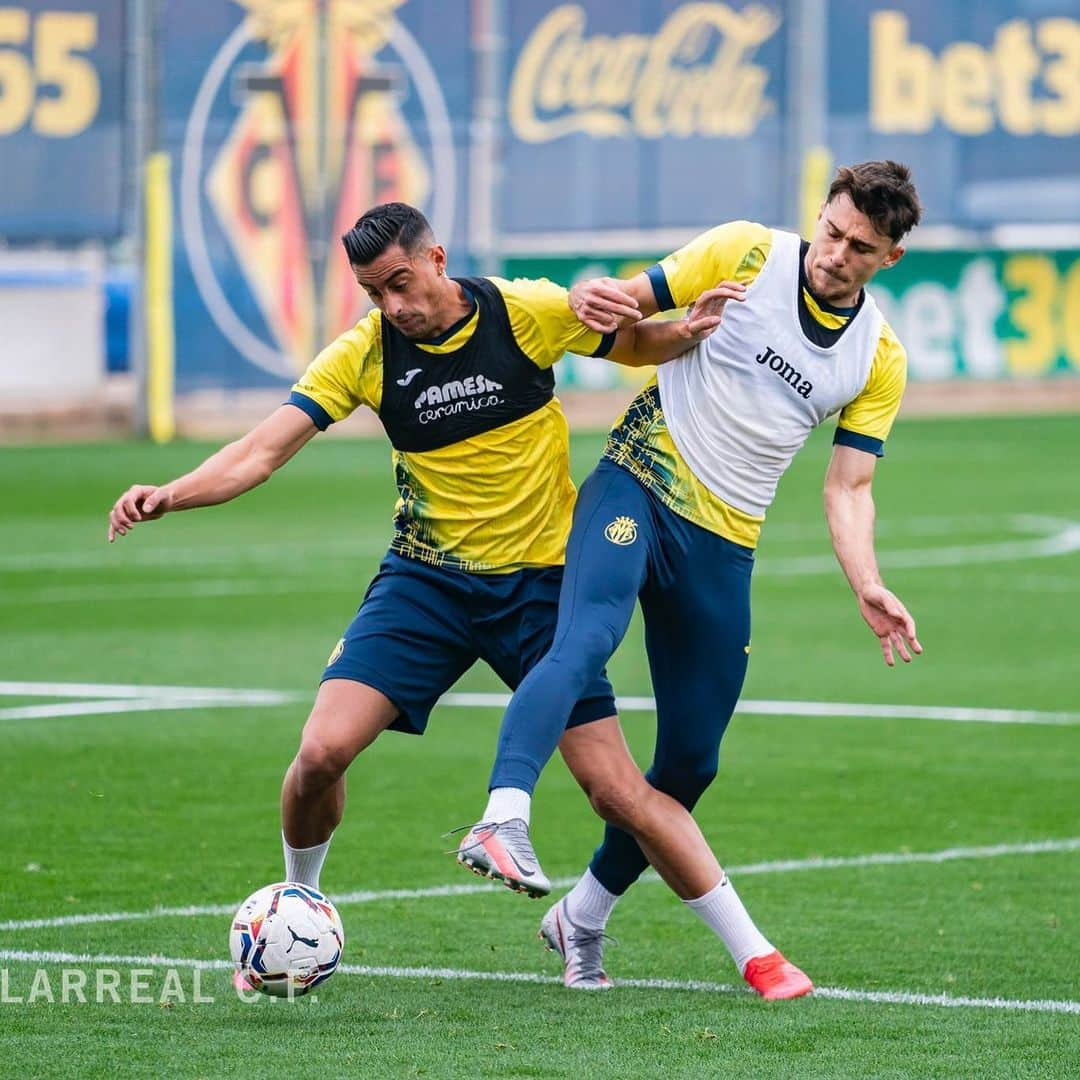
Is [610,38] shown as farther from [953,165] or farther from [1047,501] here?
[1047,501]

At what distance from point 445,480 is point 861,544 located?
131 centimetres

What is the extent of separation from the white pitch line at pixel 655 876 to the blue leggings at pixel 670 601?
4.12 feet

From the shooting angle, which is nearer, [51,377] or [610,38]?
[51,377]

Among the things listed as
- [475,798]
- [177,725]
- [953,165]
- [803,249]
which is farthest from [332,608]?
[953,165]

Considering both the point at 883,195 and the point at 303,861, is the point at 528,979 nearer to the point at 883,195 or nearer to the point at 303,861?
the point at 303,861

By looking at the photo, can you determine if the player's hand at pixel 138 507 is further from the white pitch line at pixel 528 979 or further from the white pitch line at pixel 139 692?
the white pitch line at pixel 139 692

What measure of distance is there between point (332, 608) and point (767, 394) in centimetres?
956

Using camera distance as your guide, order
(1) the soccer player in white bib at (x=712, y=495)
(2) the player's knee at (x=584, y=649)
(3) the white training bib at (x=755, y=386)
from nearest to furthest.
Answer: (2) the player's knee at (x=584, y=649) → (1) the soccer player in white bib at (x=712, y=495) → (3) the white training bib at (x=755, y=386)

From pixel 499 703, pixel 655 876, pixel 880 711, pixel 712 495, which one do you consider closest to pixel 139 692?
pixel 499 703

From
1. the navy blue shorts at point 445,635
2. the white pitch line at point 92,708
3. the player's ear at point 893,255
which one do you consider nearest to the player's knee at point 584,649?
the navy blue shorts at point 445,635

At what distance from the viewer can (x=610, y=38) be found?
3347 cm

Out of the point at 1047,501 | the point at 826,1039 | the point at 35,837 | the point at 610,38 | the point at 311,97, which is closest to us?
the point at 826,1039

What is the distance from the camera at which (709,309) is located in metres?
7.12

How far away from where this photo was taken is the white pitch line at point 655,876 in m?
7.91
